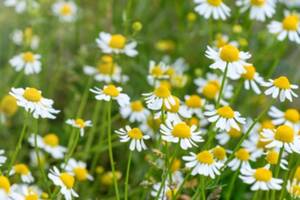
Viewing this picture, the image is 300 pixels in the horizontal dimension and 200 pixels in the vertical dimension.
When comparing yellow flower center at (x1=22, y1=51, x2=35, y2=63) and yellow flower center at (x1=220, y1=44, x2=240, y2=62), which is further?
yellow flower center at (x1=22, y1=51, x2=35, y2=63)

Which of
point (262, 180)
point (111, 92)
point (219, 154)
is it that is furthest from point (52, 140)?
point (262, 180)

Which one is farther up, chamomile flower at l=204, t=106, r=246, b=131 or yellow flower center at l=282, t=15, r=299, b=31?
yellow flower center at l=282, t=15, r=299, b=31

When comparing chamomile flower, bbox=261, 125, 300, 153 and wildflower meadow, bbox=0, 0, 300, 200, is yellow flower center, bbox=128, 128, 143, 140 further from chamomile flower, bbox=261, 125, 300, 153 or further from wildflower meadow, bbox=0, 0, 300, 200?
chamomile flower, bbox=261, 125, 300, 153

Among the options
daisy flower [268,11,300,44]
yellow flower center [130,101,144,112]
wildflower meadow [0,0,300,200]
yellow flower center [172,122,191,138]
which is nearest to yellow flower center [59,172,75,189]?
wildflower meadow [0,0,300,200]

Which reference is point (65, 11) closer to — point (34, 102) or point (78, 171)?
point (78, 171)

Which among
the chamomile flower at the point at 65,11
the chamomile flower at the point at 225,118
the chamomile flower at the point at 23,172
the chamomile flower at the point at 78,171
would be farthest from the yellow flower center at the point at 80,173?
the chamomile flower at the point at 65,11

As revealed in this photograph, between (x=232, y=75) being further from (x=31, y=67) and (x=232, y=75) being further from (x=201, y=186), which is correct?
(x=31, y=67)

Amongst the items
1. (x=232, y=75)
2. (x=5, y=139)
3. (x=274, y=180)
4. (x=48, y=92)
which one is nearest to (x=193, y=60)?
(x=48, y=92)

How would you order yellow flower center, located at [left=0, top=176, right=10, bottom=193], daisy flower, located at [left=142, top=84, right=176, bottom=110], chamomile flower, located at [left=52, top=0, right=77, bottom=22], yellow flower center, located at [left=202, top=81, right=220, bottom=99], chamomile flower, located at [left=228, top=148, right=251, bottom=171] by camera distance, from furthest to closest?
chamomile flower, located at [left=52, top=0, right=77, bottom=22] → yellow flower center, located at [left=202, top=81, right=220, bottom=99] → chamomile flower, located at [left=228, top=148, right=251, bottom=171] → daisy flower, located at [left=142, top=84, right=176, bottom=110] → yellow flower center, located at [left=0, top=176, right=10, bottom=193]

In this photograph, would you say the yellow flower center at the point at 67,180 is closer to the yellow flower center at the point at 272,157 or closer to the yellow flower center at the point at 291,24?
the yellow flower center at the point at 272,157
